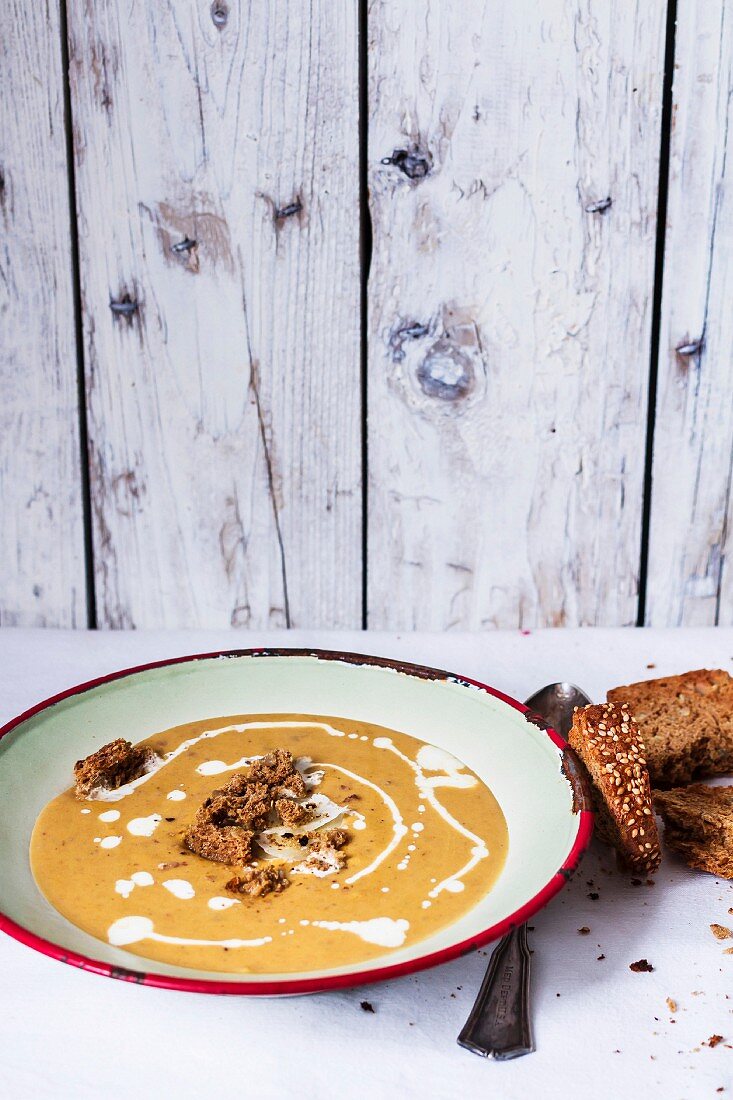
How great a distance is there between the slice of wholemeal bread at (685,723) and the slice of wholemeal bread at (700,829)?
56 millimetres

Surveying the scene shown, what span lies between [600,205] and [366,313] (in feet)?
1.00

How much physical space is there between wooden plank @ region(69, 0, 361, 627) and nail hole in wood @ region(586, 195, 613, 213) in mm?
279

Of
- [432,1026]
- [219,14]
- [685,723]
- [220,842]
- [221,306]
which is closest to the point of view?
[432,1026]

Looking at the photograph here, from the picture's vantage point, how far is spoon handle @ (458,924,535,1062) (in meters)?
0.73

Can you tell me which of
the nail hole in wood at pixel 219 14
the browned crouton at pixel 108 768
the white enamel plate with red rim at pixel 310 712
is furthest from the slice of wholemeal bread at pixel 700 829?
the nail hole in wood at pixel 219 14

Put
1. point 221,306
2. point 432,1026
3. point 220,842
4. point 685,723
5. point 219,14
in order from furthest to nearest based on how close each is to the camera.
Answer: point 221,306 < point 219,14 < point 685,723 < point 220,842 < point 432,1026

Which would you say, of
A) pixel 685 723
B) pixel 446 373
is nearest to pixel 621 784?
pixel 685 723

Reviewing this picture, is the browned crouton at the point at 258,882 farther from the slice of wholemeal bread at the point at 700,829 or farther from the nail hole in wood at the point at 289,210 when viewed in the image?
the nail hole in wood at the point at 289,210

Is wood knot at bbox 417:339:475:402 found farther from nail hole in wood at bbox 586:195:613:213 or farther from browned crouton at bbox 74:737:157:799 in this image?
browned crouton at bbox 74:737:157:799

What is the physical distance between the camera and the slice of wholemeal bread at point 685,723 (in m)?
1.04

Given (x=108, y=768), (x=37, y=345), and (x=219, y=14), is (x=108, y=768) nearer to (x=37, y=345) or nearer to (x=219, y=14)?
(x=37, y=345)

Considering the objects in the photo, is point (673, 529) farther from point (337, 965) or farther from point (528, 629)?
point (337, 965)

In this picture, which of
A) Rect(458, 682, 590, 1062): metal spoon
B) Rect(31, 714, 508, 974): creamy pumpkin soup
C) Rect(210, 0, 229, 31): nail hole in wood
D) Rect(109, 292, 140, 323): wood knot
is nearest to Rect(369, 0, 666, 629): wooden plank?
Rect(210, 0, 229, 31): nail hole in wood

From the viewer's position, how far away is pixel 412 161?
4.11 ft
